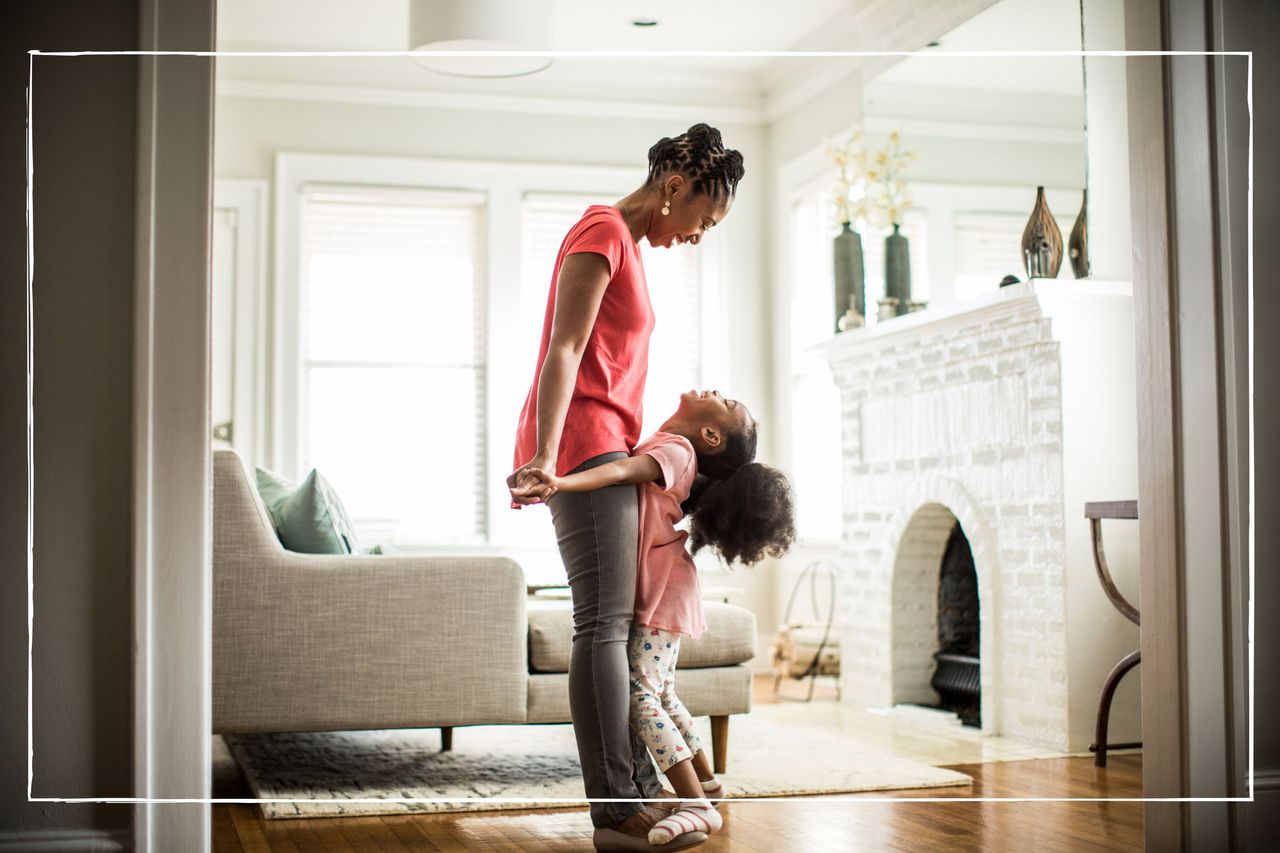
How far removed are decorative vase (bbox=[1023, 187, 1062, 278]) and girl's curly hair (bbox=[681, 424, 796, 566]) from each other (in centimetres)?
191

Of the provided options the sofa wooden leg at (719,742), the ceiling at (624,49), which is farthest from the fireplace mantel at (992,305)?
the sofa wooden leg at (719,742)

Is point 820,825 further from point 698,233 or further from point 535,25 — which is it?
point 535,25

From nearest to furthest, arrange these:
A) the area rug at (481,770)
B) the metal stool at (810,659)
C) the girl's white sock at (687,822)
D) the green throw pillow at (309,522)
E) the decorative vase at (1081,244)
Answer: the girl's white sock at (687,822) < the area rug at (481,770) < the green throw pillow at (309,522) < the decorative vase at (1081,244) < the metal stool at (810,659)

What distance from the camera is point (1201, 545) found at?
2.42 meters

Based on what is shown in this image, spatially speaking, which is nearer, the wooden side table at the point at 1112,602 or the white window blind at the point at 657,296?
the wooden side table at the point at 1112,602

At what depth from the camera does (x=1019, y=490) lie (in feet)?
13.8

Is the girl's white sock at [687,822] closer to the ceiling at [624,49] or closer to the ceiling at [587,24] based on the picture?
the ceiling at [624,49]

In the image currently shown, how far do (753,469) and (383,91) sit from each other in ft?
13.7

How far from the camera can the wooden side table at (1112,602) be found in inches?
140

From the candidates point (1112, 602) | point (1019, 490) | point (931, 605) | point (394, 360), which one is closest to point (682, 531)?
point (1112, 602)

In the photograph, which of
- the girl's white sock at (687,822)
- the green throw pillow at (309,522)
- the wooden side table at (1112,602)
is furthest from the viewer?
the wooden side table at (1112,602)

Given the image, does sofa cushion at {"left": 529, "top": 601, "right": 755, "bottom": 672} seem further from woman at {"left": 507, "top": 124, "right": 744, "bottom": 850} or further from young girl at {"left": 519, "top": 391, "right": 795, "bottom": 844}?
woman at {"left": 507, "top": 124, "right": 744, "bottom": 850}

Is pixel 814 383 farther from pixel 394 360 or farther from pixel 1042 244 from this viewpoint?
pixel 1042 244

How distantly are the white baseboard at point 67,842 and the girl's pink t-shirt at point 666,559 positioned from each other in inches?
36.9
